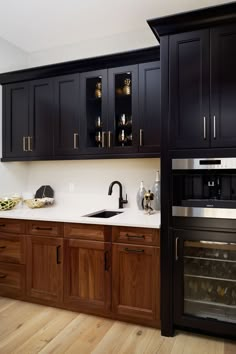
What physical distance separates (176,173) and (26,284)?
1.83 meters

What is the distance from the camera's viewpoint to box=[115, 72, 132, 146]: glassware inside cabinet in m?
2.81

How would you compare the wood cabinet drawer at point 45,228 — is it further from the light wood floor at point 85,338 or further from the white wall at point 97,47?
the white wall at point 97,47

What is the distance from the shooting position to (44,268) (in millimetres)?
2664

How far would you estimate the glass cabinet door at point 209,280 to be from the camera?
212cm

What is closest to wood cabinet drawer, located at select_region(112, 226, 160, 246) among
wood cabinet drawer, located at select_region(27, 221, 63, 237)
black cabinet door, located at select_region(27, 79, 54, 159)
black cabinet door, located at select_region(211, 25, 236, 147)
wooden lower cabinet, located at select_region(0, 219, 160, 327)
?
wooden lower cabinet, located at select_region(0, 219, 160, 327)

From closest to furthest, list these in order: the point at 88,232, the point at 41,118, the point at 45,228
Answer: the point at 88,232
the point at 45,228
the point at 41,118

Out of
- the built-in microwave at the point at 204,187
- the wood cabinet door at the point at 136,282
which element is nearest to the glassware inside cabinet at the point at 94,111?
the built-in microwave at the point at 204,187

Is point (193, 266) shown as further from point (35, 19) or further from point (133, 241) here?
point (35, 19)

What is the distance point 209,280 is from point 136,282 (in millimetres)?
585

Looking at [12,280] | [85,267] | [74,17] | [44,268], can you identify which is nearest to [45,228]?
[44,268]

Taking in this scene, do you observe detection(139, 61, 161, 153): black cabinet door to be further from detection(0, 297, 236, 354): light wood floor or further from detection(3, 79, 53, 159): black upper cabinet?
detection(0, 297, 236, 354): light wood floor

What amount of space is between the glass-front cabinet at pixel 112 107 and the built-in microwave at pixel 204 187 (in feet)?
2.21

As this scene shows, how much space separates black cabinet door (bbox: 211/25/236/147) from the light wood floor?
151 centimetres

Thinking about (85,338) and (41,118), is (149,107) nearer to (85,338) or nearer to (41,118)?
(41,118)
